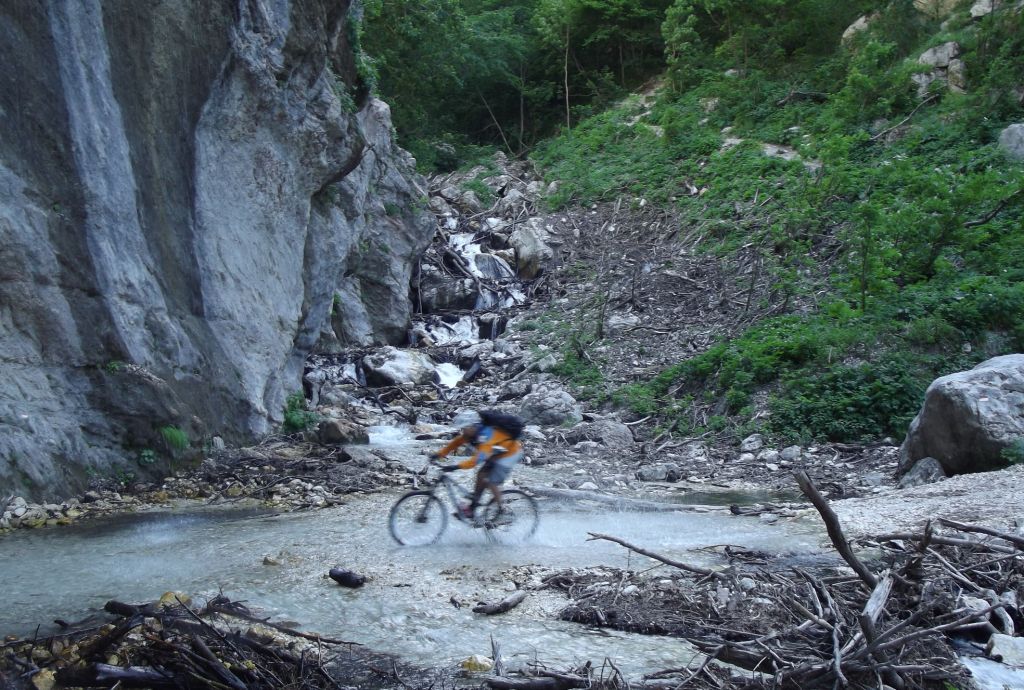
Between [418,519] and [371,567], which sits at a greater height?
[418,519]

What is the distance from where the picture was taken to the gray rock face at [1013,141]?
1830 cm

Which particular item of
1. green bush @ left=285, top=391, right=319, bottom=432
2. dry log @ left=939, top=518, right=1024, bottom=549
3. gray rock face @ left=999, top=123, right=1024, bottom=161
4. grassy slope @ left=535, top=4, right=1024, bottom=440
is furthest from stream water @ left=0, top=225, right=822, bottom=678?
gray rock face @ left=999, top=123, right=1024, bottom=161

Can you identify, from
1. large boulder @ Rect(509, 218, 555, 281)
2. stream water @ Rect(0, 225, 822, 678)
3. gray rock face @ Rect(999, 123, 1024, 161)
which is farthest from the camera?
large boulder @ Rect(509, 218, 555, 281)

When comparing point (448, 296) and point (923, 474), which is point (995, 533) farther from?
point (448, 296)

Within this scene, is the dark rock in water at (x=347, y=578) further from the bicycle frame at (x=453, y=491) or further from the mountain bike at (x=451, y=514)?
the bicycle frame at (x=453, y=491)

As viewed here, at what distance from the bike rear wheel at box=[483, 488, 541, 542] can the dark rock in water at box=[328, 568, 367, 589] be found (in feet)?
6.03

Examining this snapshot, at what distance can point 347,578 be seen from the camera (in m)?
7.25

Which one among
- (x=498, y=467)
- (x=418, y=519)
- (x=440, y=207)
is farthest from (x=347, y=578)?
(x=440, y=207)

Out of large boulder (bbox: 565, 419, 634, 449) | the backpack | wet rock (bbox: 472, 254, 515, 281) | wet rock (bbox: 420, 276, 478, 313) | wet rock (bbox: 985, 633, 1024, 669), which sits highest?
wet rock (bbox: 472, 254, 515, 281)

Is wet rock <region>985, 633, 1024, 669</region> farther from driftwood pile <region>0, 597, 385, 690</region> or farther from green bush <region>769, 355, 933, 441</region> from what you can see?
green bush <region>769, 355, 933, 441</region>

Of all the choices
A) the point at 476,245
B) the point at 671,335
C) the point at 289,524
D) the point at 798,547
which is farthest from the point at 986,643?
the point at 476,245

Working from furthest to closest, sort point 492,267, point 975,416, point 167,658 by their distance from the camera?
point 492,267, point 975,416, point 167,658

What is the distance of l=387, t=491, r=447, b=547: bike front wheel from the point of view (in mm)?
8641

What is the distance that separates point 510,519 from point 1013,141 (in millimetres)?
16165
